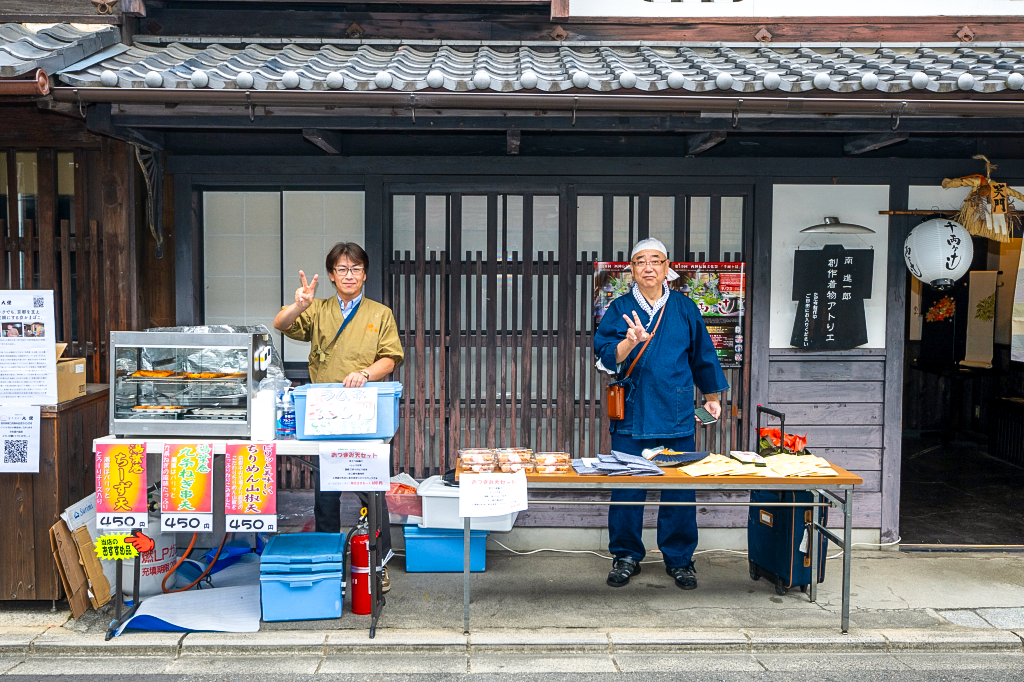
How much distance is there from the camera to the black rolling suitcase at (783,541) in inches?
222

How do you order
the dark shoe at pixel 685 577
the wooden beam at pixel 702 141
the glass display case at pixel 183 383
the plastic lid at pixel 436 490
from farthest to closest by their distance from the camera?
the plastic lid at pixel 436 490 → the dark shoe at pixel 685 577 → the wooden beam at pixel 702 141 → the glass display case at pixel 183 383

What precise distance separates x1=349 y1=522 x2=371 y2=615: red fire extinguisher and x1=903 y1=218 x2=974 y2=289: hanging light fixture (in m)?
5.06

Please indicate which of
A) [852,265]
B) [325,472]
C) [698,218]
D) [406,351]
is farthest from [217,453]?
[852,265]

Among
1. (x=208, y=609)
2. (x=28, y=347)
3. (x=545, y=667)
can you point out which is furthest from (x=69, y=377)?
(x=545, y=667)

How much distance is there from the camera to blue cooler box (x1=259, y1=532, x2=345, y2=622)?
5.17 metres

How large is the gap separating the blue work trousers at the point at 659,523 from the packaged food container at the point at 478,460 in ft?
3.96

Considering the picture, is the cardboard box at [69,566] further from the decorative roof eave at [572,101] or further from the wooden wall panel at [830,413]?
the wooden wall panel at [830,413]

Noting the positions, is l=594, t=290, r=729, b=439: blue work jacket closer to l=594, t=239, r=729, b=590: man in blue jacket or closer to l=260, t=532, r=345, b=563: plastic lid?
l=594, t=239, r=729, b=590: man in blue jacket

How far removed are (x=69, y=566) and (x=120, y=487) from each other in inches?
30.9

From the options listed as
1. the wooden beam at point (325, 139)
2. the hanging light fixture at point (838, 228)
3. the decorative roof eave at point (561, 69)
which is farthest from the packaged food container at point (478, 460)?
the hanging light fixture at point (838, 228)

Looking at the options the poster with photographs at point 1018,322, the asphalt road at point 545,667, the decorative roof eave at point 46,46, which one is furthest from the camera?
the poster with photographs at point 1018,322

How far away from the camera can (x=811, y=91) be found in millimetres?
5223

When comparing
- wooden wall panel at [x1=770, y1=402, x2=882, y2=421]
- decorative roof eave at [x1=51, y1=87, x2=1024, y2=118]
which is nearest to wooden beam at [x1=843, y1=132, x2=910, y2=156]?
decorative roof eave at [x1=51, y1=87, x2=1024, y2=118]

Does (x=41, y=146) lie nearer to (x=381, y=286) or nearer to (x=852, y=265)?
(x=381, y=286)
